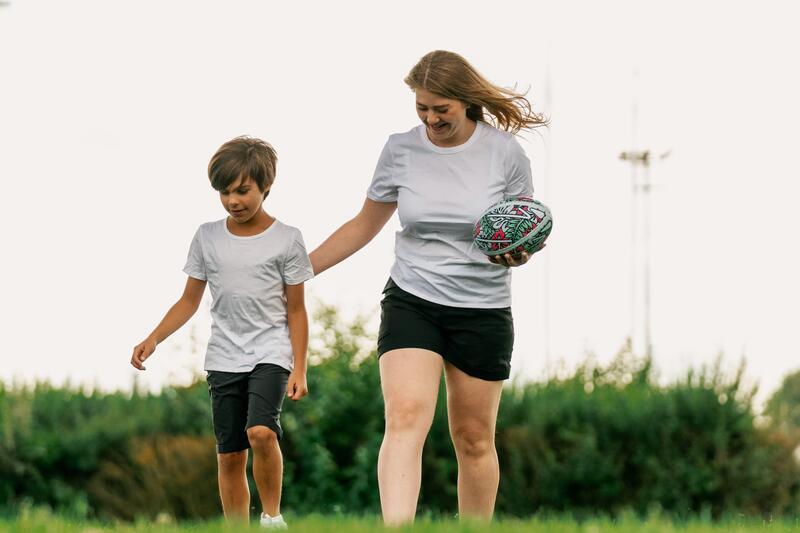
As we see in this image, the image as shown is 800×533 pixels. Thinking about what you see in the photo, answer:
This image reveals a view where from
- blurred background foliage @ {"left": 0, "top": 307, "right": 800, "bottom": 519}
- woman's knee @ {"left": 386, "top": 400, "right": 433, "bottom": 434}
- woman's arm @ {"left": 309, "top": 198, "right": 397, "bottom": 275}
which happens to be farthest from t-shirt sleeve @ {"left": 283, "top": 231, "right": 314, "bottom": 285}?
blurred background foliage @ {"left": 0, "top": 307, "right": 800, "bottom": 519}

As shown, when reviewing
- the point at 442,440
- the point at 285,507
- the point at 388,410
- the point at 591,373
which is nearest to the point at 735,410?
the point at 591,373

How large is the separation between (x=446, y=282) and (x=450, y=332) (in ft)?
0.82

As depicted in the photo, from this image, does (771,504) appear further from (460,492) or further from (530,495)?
(460,492)

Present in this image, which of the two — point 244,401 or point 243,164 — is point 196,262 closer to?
point 243,164

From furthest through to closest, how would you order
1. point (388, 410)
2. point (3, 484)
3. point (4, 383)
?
1. point (4, 383)
2. point (3, 484)
3. point (388, 410)

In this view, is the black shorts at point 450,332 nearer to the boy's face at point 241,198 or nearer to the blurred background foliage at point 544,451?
the boy's face at point 241,198

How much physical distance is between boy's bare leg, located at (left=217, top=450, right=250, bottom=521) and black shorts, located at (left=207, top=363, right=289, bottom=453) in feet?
0.15

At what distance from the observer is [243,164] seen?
237 inches

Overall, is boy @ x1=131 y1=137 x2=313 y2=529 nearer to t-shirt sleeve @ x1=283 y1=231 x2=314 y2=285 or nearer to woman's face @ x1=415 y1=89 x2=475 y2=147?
t-shirt sleeve @ x1=283 y1=231 x2=314 y2=285

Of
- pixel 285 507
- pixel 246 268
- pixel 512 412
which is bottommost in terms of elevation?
pixel 285 507

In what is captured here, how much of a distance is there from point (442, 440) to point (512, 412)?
1035mm

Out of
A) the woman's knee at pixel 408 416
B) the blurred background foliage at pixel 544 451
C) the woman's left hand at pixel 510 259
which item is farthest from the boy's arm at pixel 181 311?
the blurred background foliage at pixel 544 451

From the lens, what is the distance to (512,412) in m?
13.7

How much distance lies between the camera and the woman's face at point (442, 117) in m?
5.72
